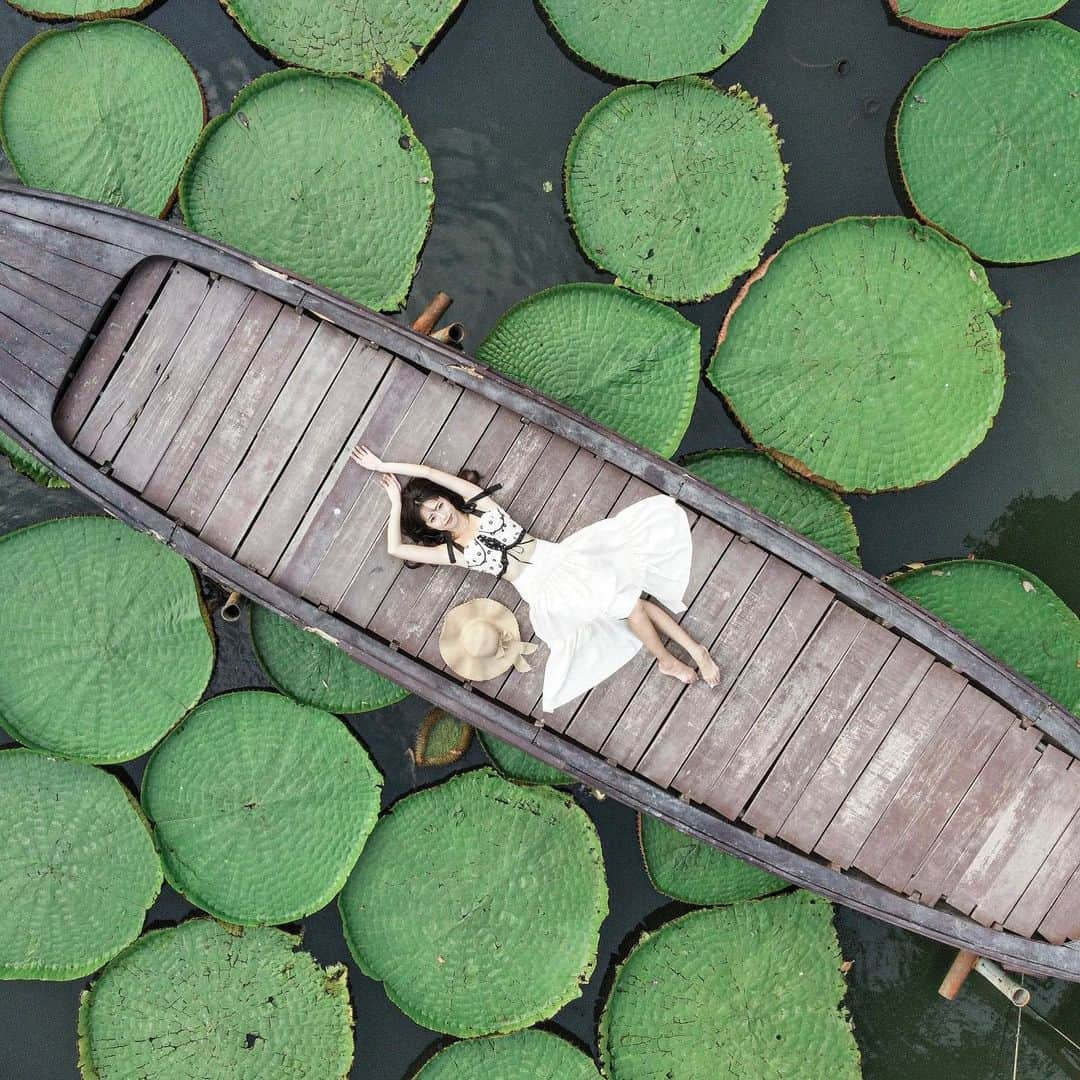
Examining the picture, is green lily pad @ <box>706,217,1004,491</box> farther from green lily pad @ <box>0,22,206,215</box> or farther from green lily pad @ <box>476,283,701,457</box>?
green lily pad @ <box>0,22,206,215</box>

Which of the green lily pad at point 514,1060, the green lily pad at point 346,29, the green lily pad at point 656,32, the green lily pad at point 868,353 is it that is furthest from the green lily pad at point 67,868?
the green lily pad at point 656,32

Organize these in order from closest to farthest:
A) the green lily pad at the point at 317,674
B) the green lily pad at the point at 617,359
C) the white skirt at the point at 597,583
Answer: the white skirt at the point at 597,583 → the green lily pad at the point at 617,359 → the green lily pad at the point at 317,674

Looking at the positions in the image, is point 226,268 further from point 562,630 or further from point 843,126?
point 843,126

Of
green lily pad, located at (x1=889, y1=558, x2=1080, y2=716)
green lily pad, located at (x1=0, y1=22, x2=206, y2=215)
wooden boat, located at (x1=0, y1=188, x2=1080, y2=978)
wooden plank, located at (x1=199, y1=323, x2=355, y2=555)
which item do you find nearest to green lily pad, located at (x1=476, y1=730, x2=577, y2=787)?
wooden boat, located at (x1=0, y1=188, x2=1080, y2=978)

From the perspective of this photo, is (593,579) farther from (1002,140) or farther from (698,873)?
(1002,140)

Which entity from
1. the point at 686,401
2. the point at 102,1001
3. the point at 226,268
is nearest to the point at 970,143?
the point at 686,401

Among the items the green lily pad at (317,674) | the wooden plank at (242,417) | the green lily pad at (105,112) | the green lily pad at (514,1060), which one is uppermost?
the green lily pad at (105,112)

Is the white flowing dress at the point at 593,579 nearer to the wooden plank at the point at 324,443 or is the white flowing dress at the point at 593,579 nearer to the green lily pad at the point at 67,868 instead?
the wooden plank at the point at 324,443

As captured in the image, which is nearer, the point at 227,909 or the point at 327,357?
the point at 327,357
